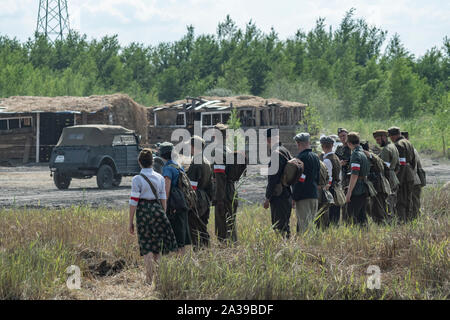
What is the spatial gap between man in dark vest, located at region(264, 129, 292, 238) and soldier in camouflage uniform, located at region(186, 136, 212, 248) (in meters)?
0.73

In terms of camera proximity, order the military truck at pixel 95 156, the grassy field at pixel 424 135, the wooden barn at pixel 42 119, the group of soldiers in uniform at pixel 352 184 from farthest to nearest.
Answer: the grassy field at pixel 424 135 < the wooden barn at pixel 42 119 < the military truck at pixel 95 156 < the group of soldiers in uniform at pixel 352 184

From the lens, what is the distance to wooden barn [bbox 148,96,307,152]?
109 feet

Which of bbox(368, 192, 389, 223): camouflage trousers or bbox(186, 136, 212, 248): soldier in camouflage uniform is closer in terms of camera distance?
bbox(186, 136, 212, 248): soldier in camouflage uniform

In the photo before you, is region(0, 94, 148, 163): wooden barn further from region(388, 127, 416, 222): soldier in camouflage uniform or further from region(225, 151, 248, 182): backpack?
region(225, 151, 248, 182): backpack

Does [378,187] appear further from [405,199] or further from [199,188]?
[199,188]

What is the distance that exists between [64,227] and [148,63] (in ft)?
191

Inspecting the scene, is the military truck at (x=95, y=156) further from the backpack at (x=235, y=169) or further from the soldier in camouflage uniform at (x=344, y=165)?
the backpack at (x=235, y=169)

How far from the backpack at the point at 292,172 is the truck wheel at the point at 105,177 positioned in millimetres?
10546

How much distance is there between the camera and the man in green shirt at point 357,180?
28.5ft

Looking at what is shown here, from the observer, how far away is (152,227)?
647cm

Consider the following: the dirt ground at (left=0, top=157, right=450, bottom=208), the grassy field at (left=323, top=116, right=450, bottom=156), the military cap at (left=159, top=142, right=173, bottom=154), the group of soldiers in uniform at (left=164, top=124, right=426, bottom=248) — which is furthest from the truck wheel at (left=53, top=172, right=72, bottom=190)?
the grassy field at (left=323, top=116, right=450, bottom=156)

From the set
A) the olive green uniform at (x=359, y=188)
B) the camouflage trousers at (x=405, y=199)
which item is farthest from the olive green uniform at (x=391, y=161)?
the olive green uniform at (x=359, y=188)

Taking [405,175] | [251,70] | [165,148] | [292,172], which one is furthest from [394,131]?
[251,70]

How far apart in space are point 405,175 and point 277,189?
10.3 ft
